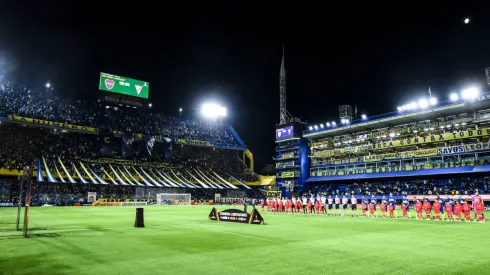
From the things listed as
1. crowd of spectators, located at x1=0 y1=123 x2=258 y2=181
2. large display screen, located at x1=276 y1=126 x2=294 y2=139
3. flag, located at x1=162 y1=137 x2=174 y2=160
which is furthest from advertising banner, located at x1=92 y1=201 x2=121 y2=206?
large display screen, located at x1=276 y1=126 x2=294 y2=139

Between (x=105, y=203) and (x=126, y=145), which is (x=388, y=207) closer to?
(x=105, y=203)

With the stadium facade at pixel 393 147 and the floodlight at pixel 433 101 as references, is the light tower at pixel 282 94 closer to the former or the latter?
the stadium facade at pixel 393 147

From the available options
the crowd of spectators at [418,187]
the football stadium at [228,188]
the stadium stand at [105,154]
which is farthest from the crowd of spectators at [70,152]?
the crowd of spectators at [418,187]

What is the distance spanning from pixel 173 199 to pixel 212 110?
3230 cm

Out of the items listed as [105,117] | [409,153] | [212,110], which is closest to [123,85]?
[105,117]

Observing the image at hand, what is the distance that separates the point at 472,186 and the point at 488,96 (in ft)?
43.6

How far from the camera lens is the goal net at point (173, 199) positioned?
208ft

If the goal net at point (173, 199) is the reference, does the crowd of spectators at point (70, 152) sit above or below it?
above

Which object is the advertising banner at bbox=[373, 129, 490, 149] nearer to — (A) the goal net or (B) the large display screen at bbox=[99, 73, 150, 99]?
(A) the goal net

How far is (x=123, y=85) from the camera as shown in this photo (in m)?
73.4

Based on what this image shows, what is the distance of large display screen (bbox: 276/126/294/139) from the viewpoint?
7750cm

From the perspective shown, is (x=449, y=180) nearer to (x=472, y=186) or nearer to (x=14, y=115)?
(x=472, y=186)

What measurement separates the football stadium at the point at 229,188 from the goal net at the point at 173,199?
22cm

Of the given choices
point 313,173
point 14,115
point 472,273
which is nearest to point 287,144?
point 313,173
